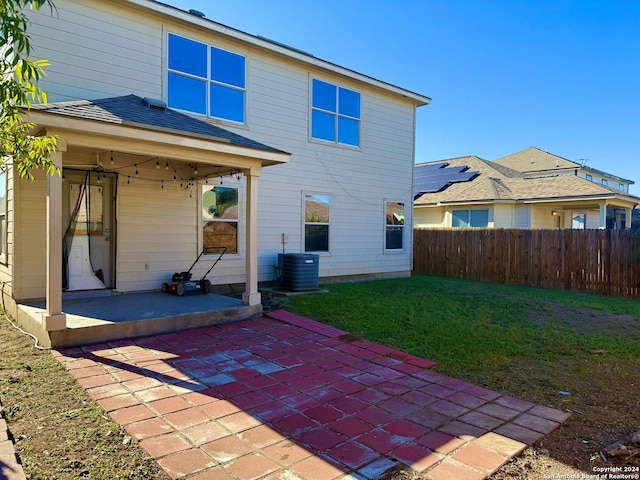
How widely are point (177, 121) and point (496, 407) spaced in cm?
586

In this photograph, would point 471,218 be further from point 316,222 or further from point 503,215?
point 316,222

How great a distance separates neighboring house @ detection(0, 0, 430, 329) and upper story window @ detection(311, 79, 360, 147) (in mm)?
38

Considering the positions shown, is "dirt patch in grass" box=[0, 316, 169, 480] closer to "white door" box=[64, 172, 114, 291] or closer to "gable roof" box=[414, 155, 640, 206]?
"white door" box=[64, 172, 114, 291]

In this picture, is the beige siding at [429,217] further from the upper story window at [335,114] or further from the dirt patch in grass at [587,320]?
the dirt patch in grass at [587,320]

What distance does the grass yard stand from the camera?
3.40 metres

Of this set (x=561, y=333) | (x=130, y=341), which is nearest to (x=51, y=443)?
(x=130, y=341)

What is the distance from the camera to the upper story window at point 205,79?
8.13m

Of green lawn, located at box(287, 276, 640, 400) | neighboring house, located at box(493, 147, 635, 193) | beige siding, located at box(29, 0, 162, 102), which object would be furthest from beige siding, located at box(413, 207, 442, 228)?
beige siding, located at box(29, 0, 162, 102)

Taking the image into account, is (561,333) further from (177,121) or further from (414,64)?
(414,64)

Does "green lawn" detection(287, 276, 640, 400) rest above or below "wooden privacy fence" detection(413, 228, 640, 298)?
below

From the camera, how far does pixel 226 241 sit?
8.91 meters

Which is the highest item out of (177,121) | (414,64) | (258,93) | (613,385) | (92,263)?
(414,64)

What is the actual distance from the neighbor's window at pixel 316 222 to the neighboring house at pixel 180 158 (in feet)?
0.12

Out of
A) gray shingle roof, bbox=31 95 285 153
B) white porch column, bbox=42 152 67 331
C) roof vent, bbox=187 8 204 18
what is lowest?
white porch column, bbox=42 152 67 331
